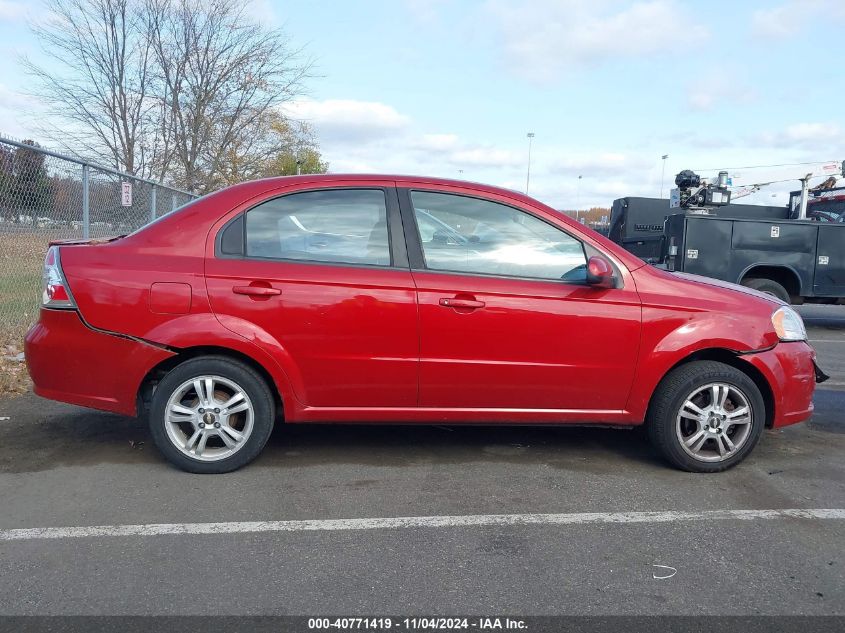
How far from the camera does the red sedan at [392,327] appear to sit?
157 inches

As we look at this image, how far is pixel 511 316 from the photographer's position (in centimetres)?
408

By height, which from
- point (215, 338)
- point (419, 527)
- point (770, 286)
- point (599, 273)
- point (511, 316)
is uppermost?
point (599, 273)

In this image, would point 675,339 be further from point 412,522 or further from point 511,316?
point 412,522

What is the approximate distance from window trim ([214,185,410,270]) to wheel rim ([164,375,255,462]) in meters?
0.74

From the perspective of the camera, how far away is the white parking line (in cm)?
335

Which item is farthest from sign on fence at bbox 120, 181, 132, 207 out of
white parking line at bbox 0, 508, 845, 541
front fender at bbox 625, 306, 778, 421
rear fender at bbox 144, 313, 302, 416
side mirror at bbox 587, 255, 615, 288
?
front fender at bbox 625, 306, 778, 421

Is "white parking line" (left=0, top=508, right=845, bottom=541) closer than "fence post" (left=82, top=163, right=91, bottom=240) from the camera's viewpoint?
Yes

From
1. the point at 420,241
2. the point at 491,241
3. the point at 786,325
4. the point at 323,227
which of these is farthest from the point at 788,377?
the point at 323,227

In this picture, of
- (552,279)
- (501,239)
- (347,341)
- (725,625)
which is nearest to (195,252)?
(347,341)

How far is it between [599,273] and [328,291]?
1561 millimetres

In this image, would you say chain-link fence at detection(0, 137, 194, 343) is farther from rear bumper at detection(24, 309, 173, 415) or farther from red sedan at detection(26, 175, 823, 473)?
red sedan at detection(26, 175, 823, 473)

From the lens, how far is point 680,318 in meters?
4.18

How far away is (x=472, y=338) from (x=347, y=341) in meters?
0.72

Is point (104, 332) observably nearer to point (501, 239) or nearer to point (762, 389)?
point (501, 239)
